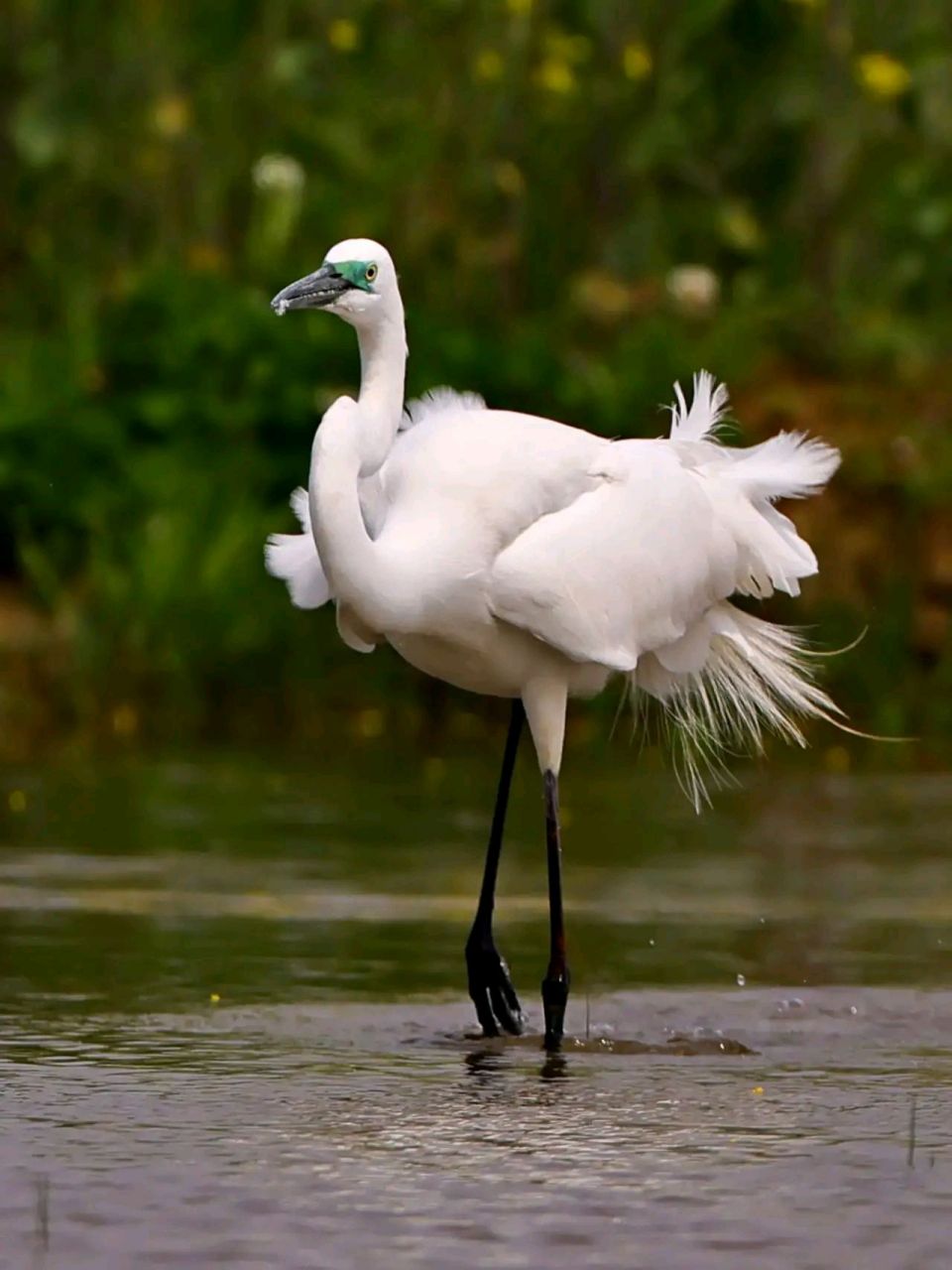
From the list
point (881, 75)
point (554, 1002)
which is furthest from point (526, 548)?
point (881, 75)

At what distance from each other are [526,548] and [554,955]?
89 centimetres

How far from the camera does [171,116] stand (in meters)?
14.1

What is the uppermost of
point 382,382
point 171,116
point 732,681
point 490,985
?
point 171,116

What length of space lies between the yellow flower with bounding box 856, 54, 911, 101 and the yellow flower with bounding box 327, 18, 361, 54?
2258mm

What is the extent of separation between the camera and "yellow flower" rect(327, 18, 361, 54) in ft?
46.5

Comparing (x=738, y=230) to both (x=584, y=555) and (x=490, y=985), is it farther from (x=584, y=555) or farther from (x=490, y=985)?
(x=490, y=985)

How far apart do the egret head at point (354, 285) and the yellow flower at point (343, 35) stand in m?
7.51

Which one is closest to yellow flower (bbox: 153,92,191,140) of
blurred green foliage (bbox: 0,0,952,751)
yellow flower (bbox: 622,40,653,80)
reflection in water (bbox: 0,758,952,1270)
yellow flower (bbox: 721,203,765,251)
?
blurred green foliage (bbox: 0,0,952,751)

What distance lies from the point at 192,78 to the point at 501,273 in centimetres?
180

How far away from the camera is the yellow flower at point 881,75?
13625 millimetres

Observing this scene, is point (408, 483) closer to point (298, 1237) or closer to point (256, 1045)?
point (256, 1045)

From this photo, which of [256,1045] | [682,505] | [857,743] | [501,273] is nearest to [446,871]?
[682,505]

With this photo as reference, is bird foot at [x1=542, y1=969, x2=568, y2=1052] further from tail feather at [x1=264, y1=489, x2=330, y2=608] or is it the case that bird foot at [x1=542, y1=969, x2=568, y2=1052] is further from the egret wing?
tail feather at [x1=264, y1=489, x2=330, y2=608]

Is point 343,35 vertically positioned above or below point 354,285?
above
